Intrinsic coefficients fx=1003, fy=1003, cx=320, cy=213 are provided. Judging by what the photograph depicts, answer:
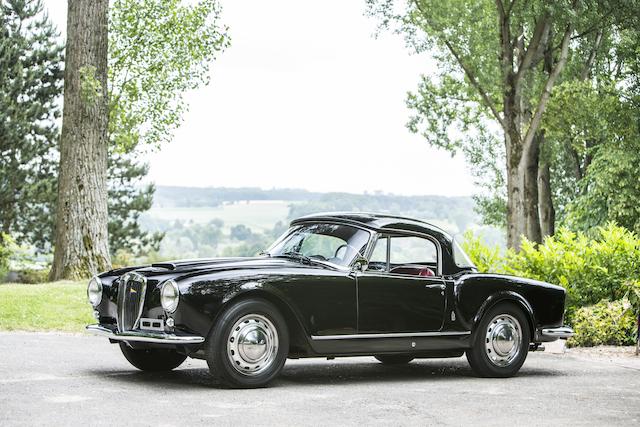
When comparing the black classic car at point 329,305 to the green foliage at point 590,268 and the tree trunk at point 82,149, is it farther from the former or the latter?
the tree trunk at point 82,149

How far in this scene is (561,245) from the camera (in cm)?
1595

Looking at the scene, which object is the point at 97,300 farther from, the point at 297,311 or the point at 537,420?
the point at 537,420

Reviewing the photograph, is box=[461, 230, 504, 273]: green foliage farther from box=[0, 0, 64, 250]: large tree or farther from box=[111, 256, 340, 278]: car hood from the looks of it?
box=[0, 0, 64, 250]: large tree

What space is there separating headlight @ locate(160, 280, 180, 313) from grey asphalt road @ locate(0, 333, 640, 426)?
2.54 ft

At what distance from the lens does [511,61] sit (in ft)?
86.3

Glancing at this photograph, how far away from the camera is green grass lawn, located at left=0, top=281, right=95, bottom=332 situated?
15.4 meters

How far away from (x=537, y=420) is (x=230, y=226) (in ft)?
210

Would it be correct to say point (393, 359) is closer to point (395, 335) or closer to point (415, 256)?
point (415, 256)

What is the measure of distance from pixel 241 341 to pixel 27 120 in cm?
3208

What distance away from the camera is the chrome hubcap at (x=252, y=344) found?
914 cm

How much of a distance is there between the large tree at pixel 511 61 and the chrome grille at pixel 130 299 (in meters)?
17.1

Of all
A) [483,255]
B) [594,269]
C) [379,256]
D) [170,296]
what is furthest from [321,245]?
[483,255]

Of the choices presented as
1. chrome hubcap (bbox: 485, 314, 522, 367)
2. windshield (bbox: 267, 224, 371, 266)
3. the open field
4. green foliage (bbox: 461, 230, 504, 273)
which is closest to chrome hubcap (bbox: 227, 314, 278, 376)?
windshield (bbox: 267, 224, 371, 266)

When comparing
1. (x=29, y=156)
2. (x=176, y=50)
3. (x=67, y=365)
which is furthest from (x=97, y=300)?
(x=29, y=156)
